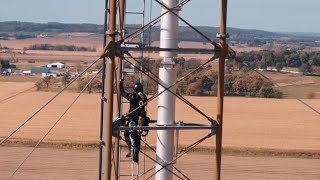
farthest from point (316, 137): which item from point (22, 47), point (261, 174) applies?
point (22, 47)

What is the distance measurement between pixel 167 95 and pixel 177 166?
14.4m

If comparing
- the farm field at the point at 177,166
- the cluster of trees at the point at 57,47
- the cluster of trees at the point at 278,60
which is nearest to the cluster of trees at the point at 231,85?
the cluster of trees at the point at 278,60

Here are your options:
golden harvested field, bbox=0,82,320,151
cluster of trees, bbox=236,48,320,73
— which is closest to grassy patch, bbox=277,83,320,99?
cluster of trees, bbox=236,48,320,73

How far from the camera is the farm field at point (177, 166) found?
73.4 feet

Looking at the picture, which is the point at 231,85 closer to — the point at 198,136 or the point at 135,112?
the point at 198,136

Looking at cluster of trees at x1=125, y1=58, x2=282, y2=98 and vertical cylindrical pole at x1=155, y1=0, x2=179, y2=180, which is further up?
vertical cylindrical pole at x1=155, y1=0, x2=179, y2=180

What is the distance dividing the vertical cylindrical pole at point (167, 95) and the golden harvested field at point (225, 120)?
17694 mm

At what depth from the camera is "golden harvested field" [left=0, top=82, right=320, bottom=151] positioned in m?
29.7

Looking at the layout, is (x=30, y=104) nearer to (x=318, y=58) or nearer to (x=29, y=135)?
(x=29, y=135)

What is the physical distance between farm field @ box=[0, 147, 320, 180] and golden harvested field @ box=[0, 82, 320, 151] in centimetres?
266

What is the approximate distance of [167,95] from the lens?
955 centimetres

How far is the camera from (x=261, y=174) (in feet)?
76.5

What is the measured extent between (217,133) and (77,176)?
13.6m

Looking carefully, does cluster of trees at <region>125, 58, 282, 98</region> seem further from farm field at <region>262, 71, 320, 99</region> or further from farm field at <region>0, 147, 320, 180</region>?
farm field at <region>0, 147, 320, 180</region>
